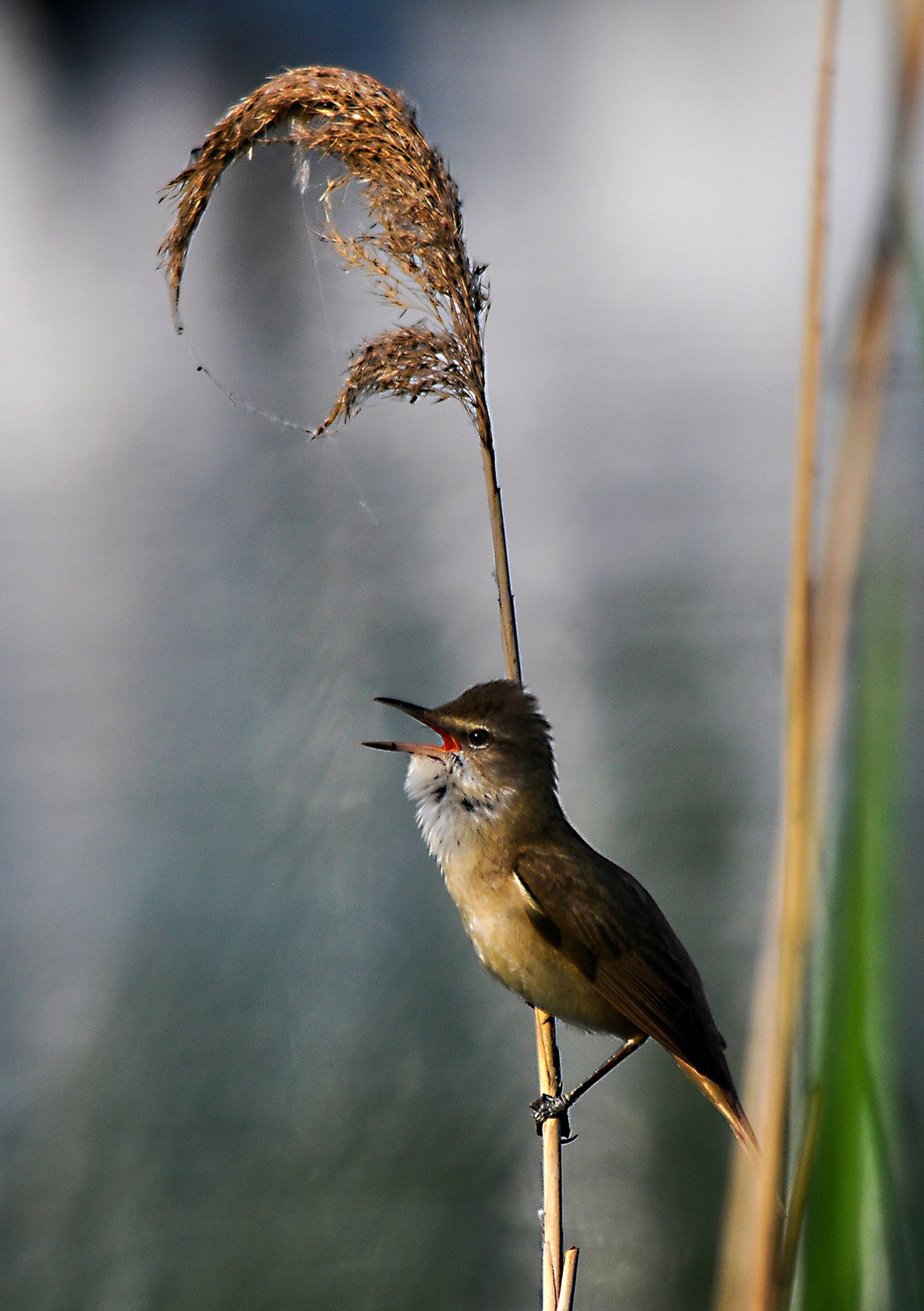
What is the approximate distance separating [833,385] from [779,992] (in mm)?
277

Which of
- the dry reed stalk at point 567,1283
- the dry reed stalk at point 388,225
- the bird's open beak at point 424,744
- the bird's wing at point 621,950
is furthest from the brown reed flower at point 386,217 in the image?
the dry reed stalk at point 567,1283

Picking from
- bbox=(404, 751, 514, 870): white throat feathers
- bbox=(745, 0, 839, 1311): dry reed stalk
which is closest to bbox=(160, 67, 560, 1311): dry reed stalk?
bbox=(404, 751, 514, 870): white throat feathers

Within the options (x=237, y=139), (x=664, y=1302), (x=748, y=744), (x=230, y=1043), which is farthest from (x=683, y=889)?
(x=237, y=139)

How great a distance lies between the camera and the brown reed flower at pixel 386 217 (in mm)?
1128

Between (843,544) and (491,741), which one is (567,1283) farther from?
(843,544)

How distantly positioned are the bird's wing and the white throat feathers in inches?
2.8

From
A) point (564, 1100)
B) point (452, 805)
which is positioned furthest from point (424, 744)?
point (564, 1100)

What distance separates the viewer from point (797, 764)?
496 millimetres

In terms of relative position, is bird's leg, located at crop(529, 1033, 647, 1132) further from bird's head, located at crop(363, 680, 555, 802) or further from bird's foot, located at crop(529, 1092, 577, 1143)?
bird's head, located at crop(363, 680, 555, 802)

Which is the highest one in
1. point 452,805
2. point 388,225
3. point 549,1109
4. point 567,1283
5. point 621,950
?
point 388,225

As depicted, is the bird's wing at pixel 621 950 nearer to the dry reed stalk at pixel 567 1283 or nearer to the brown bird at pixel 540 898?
the brown bird at pixel 540 898

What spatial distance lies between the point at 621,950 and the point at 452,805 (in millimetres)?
274

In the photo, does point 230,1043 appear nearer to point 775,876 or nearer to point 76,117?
point 775,876

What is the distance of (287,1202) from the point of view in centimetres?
278
